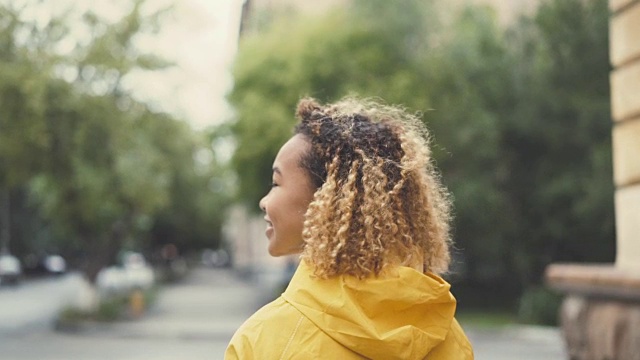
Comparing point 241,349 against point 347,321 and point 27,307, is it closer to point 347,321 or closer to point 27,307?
point 347,321

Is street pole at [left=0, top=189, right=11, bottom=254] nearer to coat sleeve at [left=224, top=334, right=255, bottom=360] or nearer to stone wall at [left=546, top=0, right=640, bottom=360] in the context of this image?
stone wall at [left=546, top=0, right=640, bottom=360]

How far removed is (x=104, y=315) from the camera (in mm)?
27078

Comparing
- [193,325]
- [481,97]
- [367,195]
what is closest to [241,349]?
[367,195]

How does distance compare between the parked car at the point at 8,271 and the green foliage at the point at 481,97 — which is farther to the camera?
the parked car at the point at 8,271

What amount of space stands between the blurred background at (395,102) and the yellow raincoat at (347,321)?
20.4 meters

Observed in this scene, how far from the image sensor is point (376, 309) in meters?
1.99

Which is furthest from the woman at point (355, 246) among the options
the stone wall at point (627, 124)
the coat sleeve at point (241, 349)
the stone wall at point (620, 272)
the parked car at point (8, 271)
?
the parked car at point (8, 271)

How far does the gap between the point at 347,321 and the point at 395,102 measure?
24.1 meters

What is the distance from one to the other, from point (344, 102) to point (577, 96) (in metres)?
25.7

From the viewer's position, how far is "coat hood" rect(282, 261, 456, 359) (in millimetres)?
1924

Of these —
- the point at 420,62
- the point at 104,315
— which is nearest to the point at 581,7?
the point at 420,62

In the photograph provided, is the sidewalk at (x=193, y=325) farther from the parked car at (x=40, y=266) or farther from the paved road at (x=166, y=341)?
the parked car at (x=40, y=266)

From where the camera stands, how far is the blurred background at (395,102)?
23.3m

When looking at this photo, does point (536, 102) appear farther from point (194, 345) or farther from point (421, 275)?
point (421, 275)
